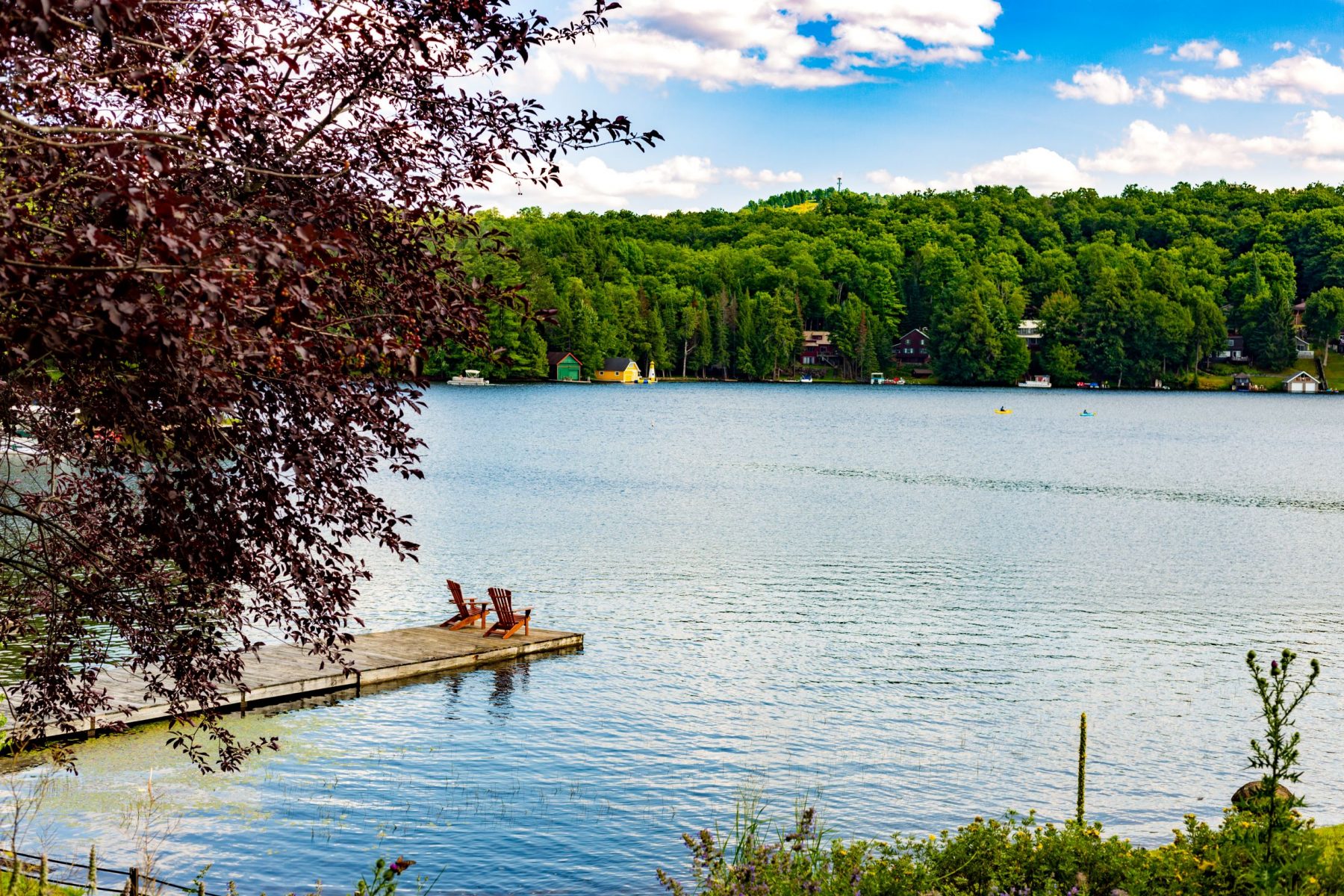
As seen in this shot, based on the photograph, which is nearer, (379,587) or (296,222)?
(296,222)

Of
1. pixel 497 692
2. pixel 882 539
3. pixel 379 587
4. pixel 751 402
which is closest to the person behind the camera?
pixel 497 692

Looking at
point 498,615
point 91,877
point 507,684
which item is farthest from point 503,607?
point 91,877

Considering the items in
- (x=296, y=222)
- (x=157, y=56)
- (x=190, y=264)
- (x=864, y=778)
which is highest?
(x=157, y=56)

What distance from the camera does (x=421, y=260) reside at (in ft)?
25.8

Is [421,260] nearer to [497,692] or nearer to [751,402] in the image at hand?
[497,692]

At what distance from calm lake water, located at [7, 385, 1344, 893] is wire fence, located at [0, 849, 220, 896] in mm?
1417

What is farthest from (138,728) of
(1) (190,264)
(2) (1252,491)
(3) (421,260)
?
(2) (1252,491)

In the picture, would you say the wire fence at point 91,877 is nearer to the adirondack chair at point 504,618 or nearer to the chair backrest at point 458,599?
the adirondack chair at point 504,618

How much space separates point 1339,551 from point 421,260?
162ft

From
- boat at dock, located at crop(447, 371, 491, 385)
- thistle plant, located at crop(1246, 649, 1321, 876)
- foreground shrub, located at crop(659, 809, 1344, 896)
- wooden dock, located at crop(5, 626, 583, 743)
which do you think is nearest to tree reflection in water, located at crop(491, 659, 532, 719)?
wooden dock, located at crop(5, 626, 583, 743)

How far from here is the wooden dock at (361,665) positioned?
19.8 meters

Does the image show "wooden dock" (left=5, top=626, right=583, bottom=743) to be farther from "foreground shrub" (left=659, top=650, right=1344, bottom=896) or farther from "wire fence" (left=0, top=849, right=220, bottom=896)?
"foreground shrub" (left=659, top=650, right=1344, bottom=896)

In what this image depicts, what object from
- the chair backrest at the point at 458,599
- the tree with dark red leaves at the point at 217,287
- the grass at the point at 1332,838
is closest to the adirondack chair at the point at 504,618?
the chair backrest at the point at 458,599

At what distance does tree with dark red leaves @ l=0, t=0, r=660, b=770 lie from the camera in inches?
202
